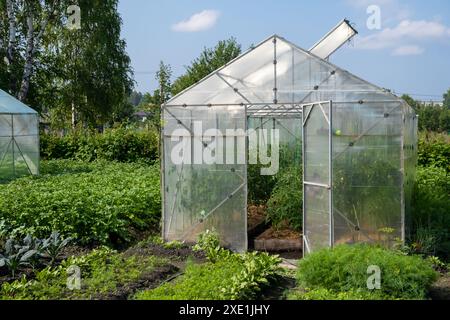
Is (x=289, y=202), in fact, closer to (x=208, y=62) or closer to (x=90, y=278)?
(x=90, y=278)

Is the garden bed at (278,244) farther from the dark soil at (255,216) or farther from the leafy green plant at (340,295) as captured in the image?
the leafy green plant at (340,295)

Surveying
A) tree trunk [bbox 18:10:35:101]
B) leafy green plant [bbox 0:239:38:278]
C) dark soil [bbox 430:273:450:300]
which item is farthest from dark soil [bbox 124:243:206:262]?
tree trunk [bbox 18:10:35:101]

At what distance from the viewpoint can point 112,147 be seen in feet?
65.7

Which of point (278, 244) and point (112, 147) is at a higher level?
point (112, 147)

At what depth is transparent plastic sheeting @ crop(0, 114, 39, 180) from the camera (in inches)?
591

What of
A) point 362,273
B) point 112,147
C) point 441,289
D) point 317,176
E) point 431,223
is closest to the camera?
point 362,273

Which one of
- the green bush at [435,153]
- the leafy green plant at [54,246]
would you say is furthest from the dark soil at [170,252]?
the green bush at [435,153]

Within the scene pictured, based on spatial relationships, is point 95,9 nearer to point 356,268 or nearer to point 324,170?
point 324,170

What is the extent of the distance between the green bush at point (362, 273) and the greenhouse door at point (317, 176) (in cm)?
165

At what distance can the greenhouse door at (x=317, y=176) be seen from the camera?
7.38 meters

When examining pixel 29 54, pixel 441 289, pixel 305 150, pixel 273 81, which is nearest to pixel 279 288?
pixel 441 289

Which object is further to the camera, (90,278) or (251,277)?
(90,278)

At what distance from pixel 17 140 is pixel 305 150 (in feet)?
34.9
